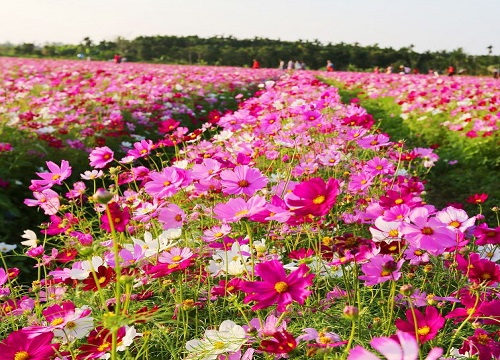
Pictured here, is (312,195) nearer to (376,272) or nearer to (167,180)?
(376,272)

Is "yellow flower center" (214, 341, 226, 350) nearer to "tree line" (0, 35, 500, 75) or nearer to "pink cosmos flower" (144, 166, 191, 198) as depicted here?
"pink cosmos flower" (144, 166, 191, 198)

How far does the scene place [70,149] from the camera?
5219 millimetres

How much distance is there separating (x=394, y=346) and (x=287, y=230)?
1306 mm

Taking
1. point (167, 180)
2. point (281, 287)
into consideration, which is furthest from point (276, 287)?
point (167, 180)

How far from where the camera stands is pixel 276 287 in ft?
3.58

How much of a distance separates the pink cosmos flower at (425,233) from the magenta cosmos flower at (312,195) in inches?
7.5

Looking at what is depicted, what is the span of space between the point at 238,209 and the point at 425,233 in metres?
0.49

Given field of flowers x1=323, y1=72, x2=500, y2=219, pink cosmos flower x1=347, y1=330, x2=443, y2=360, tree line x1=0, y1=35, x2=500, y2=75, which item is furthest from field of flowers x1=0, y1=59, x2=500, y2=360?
tree line x1=0, y1=35, x2=500, y2=75

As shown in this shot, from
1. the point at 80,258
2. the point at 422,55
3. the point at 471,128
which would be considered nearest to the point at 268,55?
the point at 422,55

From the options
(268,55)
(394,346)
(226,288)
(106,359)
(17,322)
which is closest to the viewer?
(394,346)

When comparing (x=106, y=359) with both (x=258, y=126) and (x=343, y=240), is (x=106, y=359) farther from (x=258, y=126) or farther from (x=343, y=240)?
(x=258, y=126)

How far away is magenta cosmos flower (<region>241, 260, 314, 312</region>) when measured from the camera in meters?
1.06

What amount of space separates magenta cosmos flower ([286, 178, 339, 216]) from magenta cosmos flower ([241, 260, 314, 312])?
159 mm

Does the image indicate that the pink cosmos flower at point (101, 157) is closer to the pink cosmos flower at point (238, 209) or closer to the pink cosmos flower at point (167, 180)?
the pink cosmos flower at point (167, 180)
